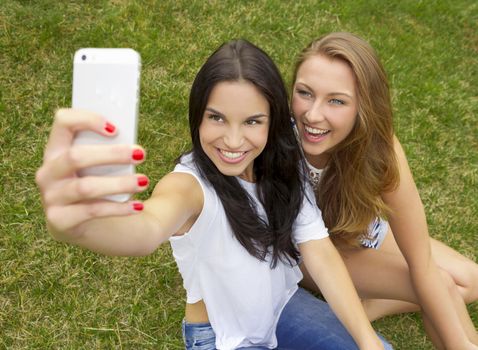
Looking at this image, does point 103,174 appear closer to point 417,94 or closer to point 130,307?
point 130,307

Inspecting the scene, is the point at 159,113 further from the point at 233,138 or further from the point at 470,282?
the point at 470,282

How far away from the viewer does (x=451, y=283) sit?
2.86 meters

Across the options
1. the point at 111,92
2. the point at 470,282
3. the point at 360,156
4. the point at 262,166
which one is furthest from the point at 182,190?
the point at 470,282

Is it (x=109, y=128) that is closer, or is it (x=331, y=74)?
(x=109, y=128)

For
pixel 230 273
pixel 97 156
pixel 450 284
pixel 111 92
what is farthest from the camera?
pixel 450 284

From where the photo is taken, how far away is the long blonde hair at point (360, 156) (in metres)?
2.25

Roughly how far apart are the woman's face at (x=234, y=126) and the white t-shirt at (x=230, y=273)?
4.7 inches

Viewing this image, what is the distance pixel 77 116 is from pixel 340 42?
4.63 ft

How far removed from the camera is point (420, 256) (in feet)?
8.68

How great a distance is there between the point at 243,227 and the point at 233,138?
37 centimetres

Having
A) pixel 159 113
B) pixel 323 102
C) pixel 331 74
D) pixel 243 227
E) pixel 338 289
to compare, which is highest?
pixel 159 113

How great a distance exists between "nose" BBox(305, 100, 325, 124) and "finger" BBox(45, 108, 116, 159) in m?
1.21

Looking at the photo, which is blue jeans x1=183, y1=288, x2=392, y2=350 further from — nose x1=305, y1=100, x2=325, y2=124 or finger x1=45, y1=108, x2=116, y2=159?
finger x1=45, y1=108, x2=116, y2=159

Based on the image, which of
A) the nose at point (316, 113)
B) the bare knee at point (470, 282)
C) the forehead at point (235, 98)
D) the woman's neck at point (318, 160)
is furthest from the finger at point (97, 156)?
the bare knee at point (470, 282)
